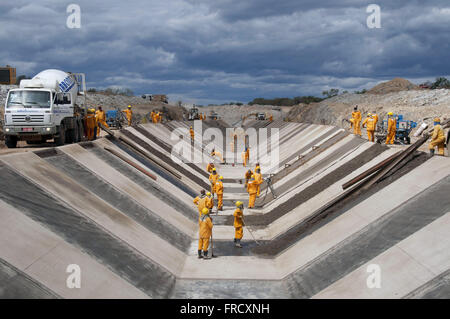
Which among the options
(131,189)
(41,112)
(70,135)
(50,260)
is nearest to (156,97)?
(70,135)

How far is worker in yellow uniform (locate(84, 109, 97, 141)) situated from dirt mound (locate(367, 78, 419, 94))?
74321mm

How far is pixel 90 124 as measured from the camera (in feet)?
76.0

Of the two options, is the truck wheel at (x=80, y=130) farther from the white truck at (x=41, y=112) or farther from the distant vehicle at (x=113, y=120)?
the distant vehicle at (x=113, y=120)

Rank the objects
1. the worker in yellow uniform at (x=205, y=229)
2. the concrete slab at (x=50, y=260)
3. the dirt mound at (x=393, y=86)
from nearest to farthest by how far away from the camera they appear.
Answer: the concrete slab at (x=50, y=260), the worker in yellow uniform at (x=205, y=229), the dirt mound at (x=393, y=86)

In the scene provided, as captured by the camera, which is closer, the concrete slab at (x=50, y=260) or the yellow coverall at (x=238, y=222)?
the concrete slab at (x=50, y=260)

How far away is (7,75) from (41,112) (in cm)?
2964

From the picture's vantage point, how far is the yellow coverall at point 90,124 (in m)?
23.1

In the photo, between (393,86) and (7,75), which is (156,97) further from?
(393,86)

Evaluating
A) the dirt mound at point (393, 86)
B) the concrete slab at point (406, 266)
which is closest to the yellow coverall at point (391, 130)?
the concrete slab at point (406, 266)

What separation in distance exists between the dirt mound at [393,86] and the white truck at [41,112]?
3026 inches

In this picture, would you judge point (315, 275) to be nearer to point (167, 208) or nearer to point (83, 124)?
point (167, 208)

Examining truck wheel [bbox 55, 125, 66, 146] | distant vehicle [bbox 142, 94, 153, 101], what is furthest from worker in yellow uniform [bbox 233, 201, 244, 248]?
distant vehicle [bbox 142, 94, 153, 101]

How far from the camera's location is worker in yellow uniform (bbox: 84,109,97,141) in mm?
23120
